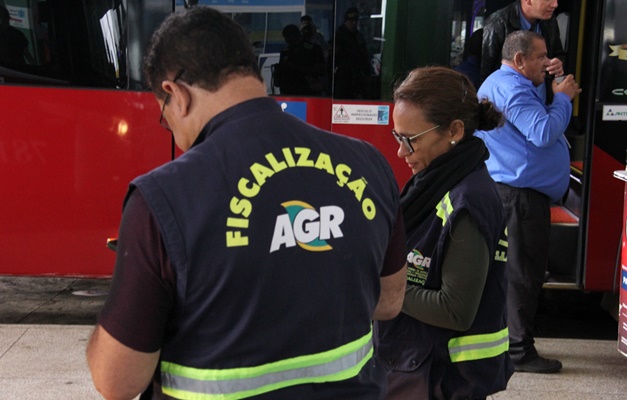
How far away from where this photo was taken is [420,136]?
7.93 feet

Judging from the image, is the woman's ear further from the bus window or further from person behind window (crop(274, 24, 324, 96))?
the bus window

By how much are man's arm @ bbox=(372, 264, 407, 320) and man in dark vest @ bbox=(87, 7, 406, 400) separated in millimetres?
160

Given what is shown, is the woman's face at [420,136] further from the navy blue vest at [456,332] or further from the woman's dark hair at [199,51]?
the woman's dark hair at [199,51]

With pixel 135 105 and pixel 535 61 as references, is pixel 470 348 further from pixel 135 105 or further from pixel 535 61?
pixel 135 105

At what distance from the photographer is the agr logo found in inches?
58.8

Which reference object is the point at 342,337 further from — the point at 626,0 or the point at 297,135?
the point at 626,0

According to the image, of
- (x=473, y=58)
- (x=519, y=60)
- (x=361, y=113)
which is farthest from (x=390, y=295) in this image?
(x=473, y=58)

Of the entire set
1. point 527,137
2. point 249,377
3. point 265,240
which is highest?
point 265,240

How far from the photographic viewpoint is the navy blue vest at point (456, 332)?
2258 mm

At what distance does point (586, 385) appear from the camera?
4418 mm

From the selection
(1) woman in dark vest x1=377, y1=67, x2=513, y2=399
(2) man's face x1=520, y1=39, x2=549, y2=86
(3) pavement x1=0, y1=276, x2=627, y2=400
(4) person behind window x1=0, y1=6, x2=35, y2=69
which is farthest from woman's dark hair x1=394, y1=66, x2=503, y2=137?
(4) person behind window x1=0, y1=6, x2=35, y2=69

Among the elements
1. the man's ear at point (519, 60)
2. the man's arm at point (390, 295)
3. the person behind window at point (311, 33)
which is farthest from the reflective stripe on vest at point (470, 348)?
the person behind window at point (311, 33)

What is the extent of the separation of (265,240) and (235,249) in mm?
62

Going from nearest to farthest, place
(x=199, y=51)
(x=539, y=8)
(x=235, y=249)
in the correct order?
1. (x=235, y=249)
2. (x=199, y=51)
3. (x=539, y=8)
